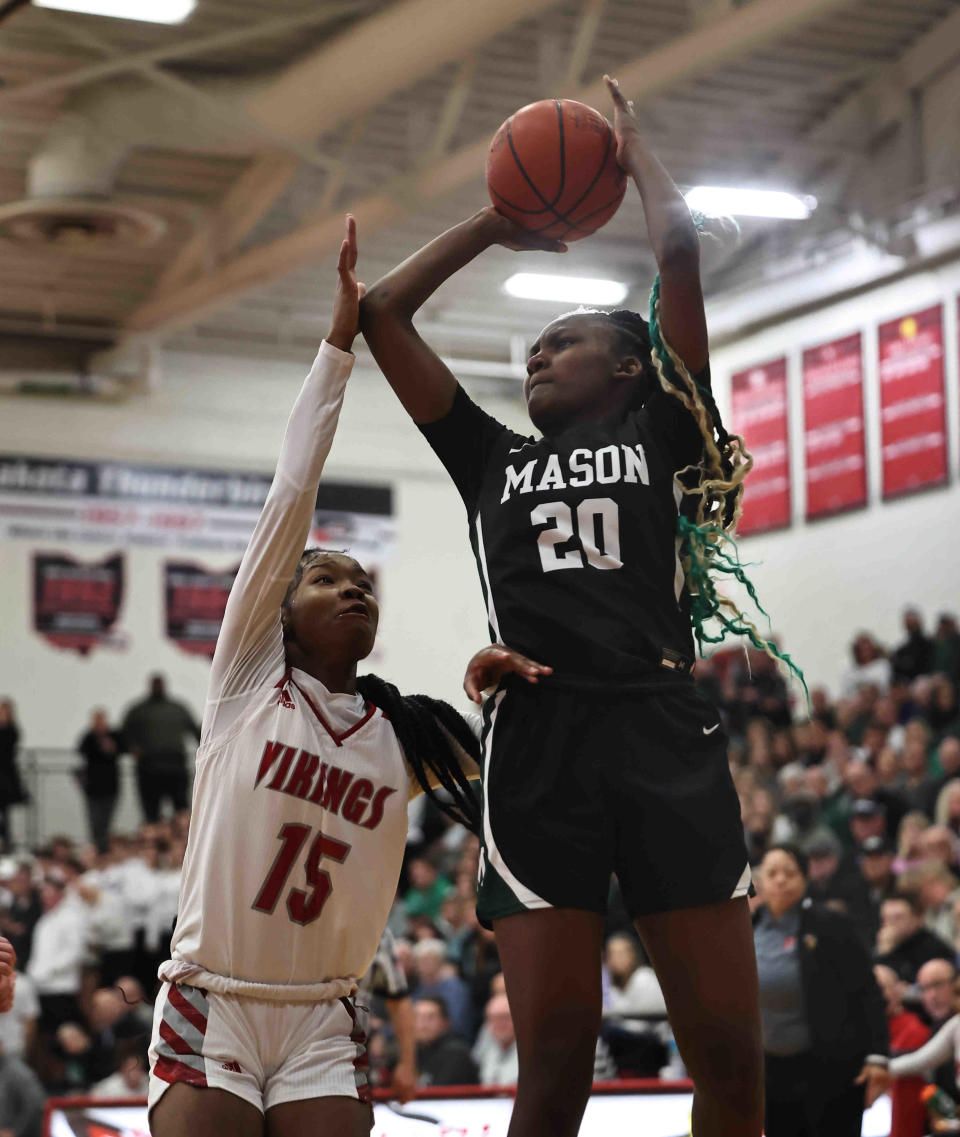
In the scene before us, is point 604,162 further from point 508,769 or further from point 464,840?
point 464,840

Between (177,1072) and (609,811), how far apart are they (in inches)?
41.1

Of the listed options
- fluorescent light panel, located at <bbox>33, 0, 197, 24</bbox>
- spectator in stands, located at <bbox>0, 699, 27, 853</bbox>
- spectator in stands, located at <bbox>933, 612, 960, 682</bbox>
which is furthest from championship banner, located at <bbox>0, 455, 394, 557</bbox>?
fluorescent light panel, located at <bbox>33, 0, 197, 24</bbox>

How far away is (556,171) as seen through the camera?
3.48m

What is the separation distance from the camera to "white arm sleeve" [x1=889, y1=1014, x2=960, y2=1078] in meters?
6.63

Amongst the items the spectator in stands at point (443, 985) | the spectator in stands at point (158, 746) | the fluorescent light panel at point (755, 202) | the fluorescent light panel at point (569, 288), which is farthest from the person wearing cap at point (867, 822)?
the spectator in stands at point (158, 746)

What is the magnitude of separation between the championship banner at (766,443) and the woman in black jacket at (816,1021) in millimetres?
11209

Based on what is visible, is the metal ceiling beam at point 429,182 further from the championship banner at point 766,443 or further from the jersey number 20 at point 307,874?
the jersey number 20 at point 307,874

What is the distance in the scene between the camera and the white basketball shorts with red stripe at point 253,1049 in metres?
3.40

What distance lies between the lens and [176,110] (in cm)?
1322

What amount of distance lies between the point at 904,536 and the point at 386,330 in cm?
1361

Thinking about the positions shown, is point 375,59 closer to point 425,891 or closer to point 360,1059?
point 425,891

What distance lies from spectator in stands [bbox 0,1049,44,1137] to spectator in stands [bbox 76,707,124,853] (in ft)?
22.5

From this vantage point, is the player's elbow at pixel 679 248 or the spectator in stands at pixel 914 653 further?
the spectator in stands at pixel 914 653

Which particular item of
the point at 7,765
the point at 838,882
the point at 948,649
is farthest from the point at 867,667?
the point at 7,765
